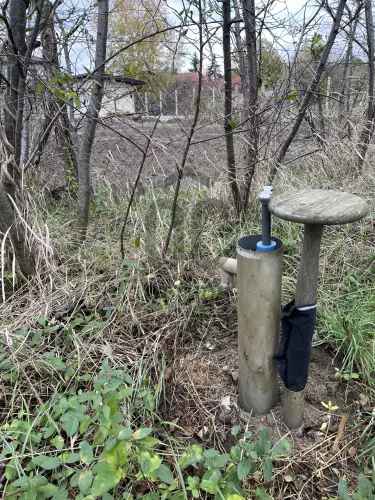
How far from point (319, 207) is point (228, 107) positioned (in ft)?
5.22

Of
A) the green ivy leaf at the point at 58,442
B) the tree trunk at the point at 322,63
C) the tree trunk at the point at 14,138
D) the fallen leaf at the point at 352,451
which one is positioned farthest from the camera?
the tree trunk at the point at 322,63

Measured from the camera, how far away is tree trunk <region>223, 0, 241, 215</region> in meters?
1.96

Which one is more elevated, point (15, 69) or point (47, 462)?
point (15, 69)

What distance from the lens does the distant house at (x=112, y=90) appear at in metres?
1.94

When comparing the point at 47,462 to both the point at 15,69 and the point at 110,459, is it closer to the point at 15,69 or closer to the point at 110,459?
the point at 110,459

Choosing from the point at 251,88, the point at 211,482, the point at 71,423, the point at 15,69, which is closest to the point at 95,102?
the point at 15,69

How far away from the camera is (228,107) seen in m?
2.33

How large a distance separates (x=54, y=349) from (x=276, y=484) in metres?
1.03

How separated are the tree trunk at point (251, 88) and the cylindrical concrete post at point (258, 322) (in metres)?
1.35

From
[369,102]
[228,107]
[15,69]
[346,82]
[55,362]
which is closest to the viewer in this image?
[55,362]

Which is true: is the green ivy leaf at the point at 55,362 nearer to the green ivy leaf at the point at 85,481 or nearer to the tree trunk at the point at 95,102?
the green ivy leaf at the point at 85,481

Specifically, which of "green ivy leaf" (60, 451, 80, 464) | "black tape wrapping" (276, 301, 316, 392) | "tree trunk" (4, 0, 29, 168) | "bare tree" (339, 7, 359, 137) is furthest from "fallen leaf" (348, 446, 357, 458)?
"bare tree" (339, 7, 359, 137)

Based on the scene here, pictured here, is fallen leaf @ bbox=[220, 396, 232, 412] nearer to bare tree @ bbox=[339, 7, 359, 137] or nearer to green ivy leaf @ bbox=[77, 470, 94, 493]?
green ivy leaf @ bbox=[77, 470, 94, 493]

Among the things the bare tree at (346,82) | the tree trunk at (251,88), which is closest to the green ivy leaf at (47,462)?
the tree trunk at (251,88)
